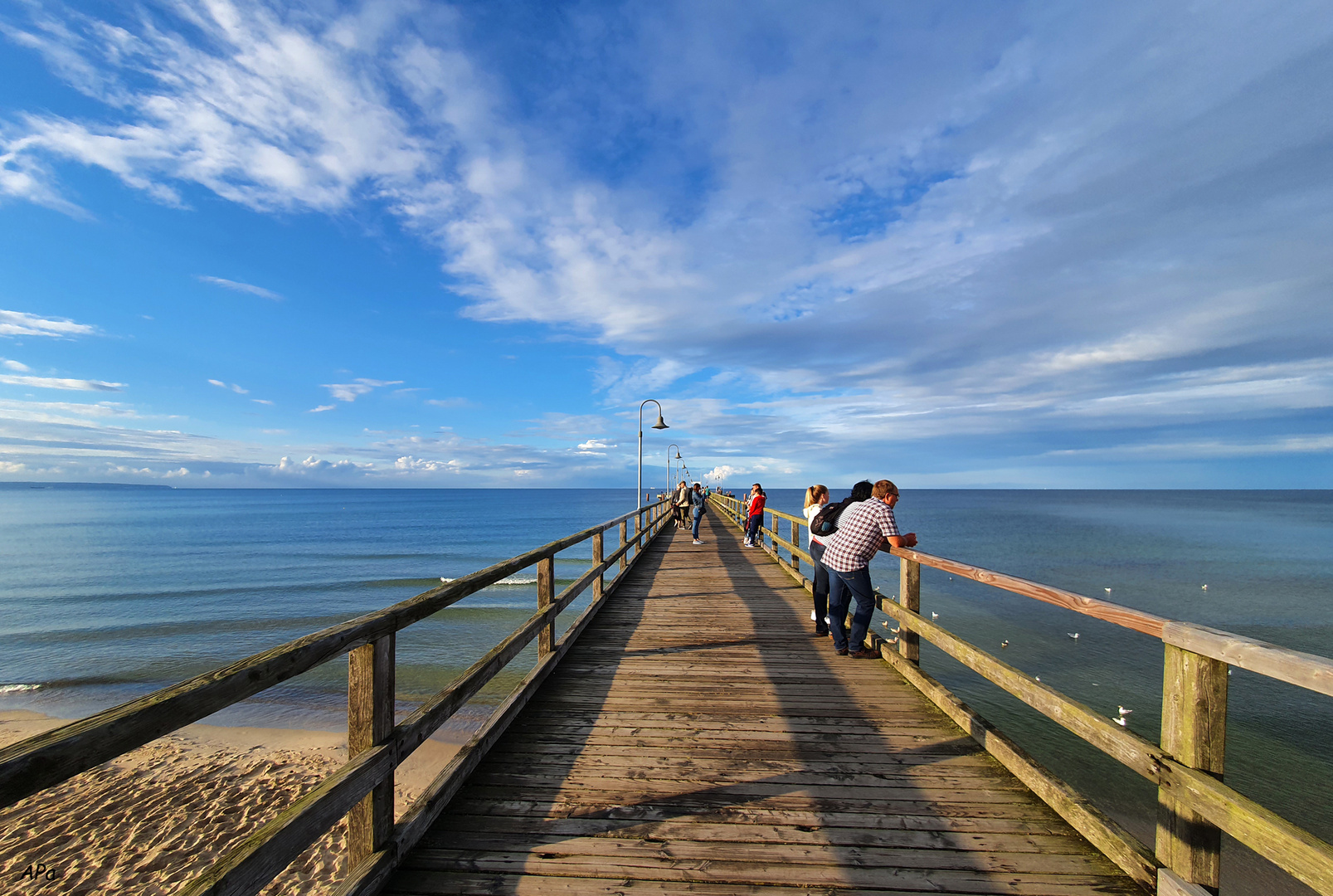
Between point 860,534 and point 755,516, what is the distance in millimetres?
9301

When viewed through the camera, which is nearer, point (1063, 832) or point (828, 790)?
point (1063, 832)

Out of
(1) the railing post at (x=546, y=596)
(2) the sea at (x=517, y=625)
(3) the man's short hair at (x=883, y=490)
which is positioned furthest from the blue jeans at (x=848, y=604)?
(2) the sea at (x=517, y=625)

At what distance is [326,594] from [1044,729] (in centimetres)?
2291

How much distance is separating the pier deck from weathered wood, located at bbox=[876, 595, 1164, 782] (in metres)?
0.55

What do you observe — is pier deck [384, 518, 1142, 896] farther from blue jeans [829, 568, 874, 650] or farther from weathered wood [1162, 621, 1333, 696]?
weathered wood [1162, 621, 1333, 696]

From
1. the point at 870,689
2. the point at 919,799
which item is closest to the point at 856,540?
the point at 870,689

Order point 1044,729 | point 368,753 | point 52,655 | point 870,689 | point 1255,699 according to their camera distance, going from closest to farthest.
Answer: point 368,753, point 870,689, point 1044,729, point 1255,699, point 52,655

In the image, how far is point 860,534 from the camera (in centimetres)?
498

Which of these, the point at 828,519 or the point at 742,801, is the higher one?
the point at 828,519

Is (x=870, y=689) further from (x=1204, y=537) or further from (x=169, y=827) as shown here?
(x=1204, y=537)

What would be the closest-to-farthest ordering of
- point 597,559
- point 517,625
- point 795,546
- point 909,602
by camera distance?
point 909,602 → point 597,559 → point 795,546 → point 517,625

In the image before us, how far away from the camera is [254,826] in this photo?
6.17 metres

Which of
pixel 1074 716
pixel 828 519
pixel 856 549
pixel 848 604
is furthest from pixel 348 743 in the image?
pixel 828 519

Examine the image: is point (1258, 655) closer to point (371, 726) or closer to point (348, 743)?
point (371, 726)
